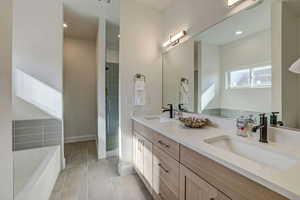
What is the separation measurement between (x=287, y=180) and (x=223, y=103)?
102 cm

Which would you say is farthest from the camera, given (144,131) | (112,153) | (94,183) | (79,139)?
(79,139)

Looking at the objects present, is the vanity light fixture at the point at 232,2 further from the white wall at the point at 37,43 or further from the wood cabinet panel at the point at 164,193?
the white wall at the point at 37,43

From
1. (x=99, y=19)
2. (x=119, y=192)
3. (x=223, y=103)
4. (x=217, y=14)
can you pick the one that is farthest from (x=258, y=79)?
(x=99, y=19)

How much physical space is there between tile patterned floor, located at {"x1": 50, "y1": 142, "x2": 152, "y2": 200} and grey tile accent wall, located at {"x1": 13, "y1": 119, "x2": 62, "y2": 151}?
565mm

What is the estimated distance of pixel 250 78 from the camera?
1.30 m

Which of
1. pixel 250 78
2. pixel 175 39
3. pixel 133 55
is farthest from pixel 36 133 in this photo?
pixel 250 78

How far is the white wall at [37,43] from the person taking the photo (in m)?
2.22

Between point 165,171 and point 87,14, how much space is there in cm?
300

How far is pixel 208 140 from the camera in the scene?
1172mm

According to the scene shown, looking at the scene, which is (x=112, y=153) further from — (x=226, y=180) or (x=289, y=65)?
(x=289, y=65)

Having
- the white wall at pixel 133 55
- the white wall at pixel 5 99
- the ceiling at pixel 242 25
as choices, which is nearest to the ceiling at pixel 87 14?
the white wall at pixel 133 55

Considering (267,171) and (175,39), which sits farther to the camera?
(175,39)

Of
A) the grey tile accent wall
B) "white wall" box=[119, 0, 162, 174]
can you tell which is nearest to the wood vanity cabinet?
"white wall" box=[119, 0, 162, 174]

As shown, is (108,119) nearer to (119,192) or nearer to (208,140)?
(119,192)
